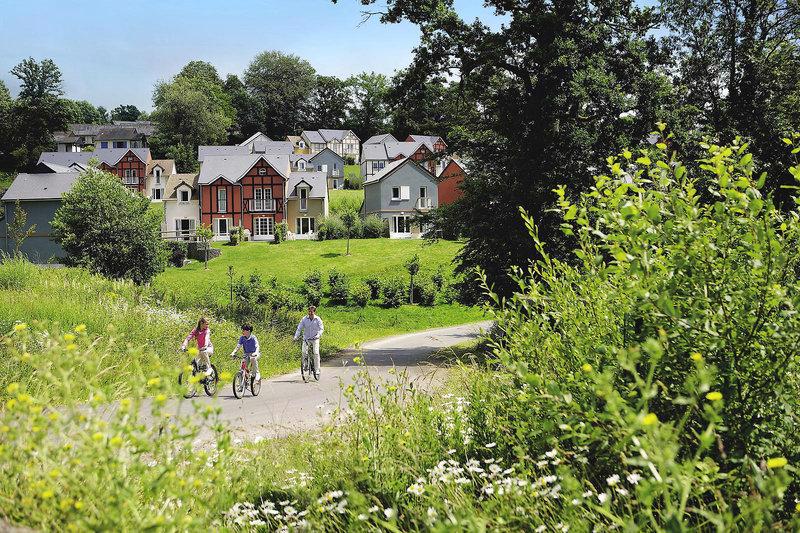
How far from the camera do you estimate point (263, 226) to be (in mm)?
69188

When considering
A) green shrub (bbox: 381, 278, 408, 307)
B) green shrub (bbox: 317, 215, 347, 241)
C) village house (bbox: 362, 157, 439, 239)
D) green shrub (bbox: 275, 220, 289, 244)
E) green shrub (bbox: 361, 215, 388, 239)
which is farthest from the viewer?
village house (bbox: 362, 157, 439, 239)

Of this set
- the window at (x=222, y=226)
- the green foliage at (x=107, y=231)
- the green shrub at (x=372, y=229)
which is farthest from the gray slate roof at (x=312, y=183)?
the green foliage at (x=107, y=231)

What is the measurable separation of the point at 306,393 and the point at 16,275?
11.3 m

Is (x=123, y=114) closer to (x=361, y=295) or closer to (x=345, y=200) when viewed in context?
(x=345, y=200)

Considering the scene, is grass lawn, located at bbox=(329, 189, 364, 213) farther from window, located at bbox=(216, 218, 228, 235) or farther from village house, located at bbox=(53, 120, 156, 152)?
village house, located at bbox=(53, 120, 156, 152)

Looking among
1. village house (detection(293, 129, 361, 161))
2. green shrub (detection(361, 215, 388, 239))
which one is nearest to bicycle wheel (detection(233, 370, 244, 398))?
green shrub (detection(361, 215, 388, 239))

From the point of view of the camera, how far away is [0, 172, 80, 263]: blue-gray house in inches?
1950

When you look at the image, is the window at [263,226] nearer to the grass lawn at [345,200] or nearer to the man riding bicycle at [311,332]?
the grass lawn at [345,200]

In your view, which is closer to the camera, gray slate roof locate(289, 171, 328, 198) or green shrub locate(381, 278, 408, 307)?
green shrub locate(381, 278, 408, 307)

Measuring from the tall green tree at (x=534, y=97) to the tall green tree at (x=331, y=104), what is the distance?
353 ft

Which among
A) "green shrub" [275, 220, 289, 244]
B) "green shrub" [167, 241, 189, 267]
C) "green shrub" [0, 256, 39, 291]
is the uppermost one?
"green shrub" [275, 220, 289, 244]

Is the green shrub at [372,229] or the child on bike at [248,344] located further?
the green shrub at [372,229]

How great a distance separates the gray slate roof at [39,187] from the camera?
49.5 m

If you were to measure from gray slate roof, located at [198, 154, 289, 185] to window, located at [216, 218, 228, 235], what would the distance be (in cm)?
375
